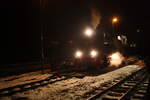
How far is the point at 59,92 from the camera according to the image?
365 inches

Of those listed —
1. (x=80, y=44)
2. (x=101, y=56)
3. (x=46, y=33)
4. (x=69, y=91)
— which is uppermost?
(x=46, y=33)

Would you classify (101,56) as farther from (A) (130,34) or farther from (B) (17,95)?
(A) (130,34)

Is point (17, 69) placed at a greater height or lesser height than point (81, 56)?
lesser

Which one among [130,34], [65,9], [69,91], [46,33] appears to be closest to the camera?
[69,91]

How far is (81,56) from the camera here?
18953 millimetres

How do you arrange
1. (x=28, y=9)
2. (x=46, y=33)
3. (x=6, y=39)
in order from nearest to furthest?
(x=6, y=39) → (x=28, y=9) → (x=46, y=33)

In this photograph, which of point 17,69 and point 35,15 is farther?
point 35,15

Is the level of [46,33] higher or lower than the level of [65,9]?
lower

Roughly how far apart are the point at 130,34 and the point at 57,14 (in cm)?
3218

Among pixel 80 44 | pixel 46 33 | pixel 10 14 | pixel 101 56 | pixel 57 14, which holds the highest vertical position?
pixel 57 14

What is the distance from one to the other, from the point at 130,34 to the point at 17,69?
46.2m

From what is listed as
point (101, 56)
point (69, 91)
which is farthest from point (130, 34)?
point (69, 91)

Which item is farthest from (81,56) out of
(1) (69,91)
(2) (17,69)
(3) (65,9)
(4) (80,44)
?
(3) (65,9)

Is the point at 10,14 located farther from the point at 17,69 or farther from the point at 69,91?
the point at 69,91
